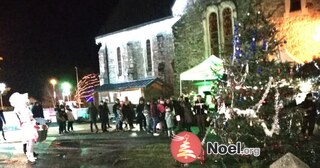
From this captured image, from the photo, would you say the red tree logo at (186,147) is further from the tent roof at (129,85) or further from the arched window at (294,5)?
the tent roof at (129,85)

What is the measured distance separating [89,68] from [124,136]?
5016 centimetres

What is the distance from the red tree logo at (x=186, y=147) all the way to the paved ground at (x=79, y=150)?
284 centimetres

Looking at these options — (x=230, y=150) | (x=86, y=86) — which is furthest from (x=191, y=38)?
(x=86, y=86)

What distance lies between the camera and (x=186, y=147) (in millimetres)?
10828

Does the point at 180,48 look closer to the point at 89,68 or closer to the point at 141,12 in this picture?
the point at 141,12

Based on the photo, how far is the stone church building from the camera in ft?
74.9

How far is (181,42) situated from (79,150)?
12.6 meters

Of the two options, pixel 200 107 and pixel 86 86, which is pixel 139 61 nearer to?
pixel 200 107

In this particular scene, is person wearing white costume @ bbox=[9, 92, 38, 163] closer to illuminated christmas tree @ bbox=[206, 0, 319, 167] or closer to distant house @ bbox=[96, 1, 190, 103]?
illuminated christmas tree @ bbox=[206, 0, 319, 167]

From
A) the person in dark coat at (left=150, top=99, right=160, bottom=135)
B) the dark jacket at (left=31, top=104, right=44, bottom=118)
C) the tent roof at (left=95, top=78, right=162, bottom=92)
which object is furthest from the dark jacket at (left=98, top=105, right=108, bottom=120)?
the tent roof at (left=95, top=78, right=162, bottom=92)

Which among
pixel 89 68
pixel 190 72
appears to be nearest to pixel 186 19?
pixel 190 72

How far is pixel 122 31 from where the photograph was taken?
3641 cm

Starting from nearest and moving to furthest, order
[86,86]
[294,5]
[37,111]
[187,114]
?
[187,114]
[37,111]
[294,5]
[86,86]

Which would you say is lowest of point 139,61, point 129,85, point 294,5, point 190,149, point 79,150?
point 79,150
